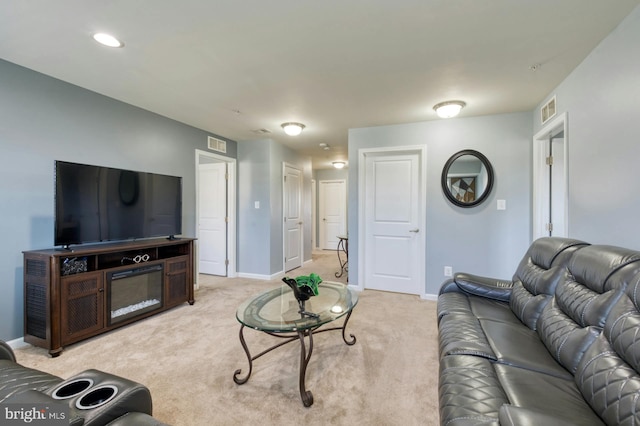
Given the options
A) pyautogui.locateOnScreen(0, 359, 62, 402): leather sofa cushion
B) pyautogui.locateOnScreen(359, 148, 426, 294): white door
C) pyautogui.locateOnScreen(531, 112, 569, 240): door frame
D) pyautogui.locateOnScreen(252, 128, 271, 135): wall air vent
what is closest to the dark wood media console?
pyautogui.locateOnScreen(0, 359, 62, 402): leather sofa cushion

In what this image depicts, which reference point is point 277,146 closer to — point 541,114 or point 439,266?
point 439,266

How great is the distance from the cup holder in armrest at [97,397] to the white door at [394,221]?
10.8 ft

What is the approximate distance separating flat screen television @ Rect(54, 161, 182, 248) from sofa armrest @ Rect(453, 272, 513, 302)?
125 inches

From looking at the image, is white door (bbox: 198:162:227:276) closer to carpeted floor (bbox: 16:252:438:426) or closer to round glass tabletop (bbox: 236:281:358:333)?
carpeted floor (bbox: 16:252:438:426)

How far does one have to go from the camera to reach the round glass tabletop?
5.65ft

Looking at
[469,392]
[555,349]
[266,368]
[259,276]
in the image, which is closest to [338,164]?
[259,276]

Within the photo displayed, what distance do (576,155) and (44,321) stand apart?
4482 mm

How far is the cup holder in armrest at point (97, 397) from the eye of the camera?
0.82 m

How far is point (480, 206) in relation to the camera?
340 cm

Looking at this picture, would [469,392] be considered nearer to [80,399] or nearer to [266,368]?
[80,399]

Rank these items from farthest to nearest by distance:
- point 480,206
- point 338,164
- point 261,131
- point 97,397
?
point 338,164 < point 261,131 < point 480,206 < point 97,397

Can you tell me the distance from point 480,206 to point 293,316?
278 centimetres

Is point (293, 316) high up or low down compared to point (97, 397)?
down

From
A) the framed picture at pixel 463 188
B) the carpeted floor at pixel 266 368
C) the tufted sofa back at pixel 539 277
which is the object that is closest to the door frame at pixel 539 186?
the framed picture at pixel 463 188
